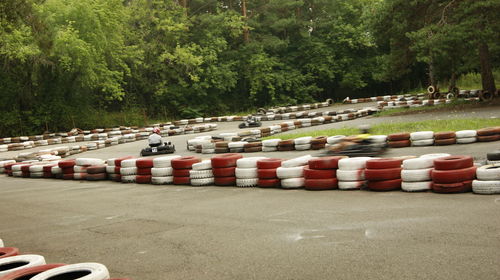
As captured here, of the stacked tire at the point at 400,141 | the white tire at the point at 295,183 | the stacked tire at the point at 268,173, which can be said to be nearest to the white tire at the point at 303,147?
the stacked tire at the point at 400,141

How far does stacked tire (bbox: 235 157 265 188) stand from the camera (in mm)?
7582

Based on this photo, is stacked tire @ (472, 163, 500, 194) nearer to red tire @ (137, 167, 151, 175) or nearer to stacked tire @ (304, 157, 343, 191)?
stacked tire @ (304, 157, 343, 191)

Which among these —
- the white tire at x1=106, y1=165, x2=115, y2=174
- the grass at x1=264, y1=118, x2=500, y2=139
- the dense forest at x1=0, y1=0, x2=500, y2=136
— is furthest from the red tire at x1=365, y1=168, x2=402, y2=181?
the dense forest at x1=0, y1=0, x2=500, y2=136

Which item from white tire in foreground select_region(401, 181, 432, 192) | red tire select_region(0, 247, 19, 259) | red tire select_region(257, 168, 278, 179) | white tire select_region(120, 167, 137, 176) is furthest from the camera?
white tire select_region(120, 167, 137, 176)

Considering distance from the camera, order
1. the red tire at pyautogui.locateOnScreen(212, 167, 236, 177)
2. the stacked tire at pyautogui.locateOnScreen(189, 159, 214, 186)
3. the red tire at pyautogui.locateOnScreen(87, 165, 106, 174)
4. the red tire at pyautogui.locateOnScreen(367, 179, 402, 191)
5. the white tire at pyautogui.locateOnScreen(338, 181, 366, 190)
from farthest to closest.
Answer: the red tire at pyautogui.locateOnScreen(87, 165, 106, 174) < the stacked tire at pyautogui.locateOnScreen(189, 159, 214, 186) < the red tire at pyautogui.locateOnScreen(212, 167, 236, 177) < the white tire at pyautogui.locateOnScreen(338, 181, 366, 190) < the red tire at pyautogui.locateOnScreen(367, 179, 402, 191)

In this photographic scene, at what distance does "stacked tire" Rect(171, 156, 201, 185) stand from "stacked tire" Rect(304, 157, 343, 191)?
8.06 ft

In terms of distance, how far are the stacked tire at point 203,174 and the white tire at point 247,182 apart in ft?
2.08

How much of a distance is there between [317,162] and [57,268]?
427 centimetres

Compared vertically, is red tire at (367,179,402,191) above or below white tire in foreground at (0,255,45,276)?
below

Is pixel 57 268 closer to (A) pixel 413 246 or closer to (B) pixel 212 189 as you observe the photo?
(A) pixel 413 246

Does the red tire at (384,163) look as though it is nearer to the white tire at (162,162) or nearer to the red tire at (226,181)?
the red tire at (226,181)

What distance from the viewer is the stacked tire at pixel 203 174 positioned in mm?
8164

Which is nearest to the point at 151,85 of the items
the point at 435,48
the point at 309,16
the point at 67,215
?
the point at 309,16

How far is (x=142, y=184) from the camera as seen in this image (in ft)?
30.1
